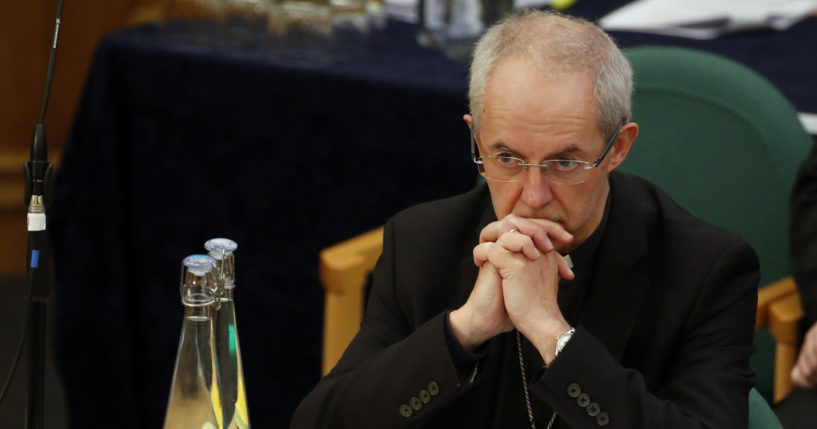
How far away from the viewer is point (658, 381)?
168 centimetres

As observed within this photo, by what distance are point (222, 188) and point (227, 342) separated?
1.67 meters

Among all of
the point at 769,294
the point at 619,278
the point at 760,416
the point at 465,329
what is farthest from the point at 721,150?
the point at 465,329

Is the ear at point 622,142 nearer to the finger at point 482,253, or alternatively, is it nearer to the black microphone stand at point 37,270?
the finger at point 482,253

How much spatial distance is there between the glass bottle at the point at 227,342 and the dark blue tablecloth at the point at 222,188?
1.47 meters

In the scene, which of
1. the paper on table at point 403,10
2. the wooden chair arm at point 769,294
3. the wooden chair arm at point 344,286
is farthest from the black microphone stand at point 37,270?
the paper on table at point 403,10

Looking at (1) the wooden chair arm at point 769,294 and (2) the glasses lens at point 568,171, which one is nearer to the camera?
(2) the glasses lens at point 568,171

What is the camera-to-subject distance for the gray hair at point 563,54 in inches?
60.4

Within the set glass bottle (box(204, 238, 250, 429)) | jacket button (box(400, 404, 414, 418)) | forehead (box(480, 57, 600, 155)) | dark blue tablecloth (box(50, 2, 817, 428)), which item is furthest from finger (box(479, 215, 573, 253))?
dark blue tablecloth (box(50, 2, 817, 428))

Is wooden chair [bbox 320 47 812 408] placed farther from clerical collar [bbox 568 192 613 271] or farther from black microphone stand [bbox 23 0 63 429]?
black microphone stand [bbox 23 0 63 429]

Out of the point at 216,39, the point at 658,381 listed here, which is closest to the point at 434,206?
the point at 658,381

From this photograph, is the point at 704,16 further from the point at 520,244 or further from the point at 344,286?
the point at 520,244

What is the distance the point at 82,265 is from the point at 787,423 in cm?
173

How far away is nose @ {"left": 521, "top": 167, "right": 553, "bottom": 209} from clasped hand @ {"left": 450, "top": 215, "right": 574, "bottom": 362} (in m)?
0.03

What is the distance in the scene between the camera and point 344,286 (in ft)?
7.29
